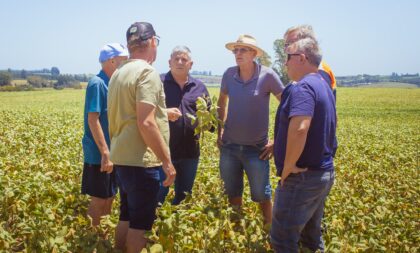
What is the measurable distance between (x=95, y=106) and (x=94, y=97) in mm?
83

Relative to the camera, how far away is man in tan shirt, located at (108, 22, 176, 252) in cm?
268

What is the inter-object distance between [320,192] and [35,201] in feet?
9.42

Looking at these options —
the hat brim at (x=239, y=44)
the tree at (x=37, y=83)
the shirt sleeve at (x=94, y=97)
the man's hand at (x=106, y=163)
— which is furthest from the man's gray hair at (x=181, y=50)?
the tree at (x=37, y=83)

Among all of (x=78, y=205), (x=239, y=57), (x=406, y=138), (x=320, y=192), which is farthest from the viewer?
(x=406, y=138)

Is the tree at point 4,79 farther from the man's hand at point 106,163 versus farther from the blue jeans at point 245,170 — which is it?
the blue jeans at point 245,170

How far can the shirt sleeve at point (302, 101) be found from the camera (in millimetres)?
2500

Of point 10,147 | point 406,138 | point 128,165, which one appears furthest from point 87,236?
point 406,138

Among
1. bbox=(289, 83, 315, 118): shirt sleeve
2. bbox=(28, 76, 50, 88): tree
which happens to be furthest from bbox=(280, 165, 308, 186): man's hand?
bbox=(28, 76, 50, 88): tree

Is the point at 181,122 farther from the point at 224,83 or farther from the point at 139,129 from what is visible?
the point at 139,129

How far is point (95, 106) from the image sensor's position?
11.4 ft

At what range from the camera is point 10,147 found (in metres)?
7.52

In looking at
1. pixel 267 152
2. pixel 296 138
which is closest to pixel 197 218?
pixel 267 152

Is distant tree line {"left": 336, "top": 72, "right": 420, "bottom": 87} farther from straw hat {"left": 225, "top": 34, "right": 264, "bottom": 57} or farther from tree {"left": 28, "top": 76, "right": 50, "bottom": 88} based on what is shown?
straw hat {"left": 225, "top": 34, "right": 264, "bottom": 57}

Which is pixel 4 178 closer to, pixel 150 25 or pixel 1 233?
pixel 1 233
